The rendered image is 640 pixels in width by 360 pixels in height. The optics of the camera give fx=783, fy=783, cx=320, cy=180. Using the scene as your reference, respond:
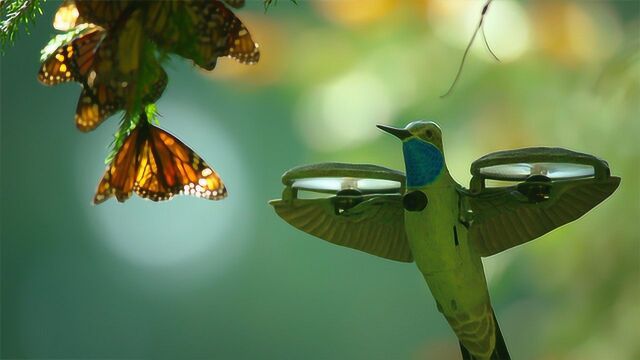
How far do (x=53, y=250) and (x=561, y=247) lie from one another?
1321 millimetres

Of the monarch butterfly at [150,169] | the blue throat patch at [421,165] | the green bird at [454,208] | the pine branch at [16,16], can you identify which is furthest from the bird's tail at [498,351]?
the pine branch at [16,16]

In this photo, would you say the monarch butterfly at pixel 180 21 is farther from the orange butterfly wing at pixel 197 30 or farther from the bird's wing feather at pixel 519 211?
the bird's wing feather at pixel 519 211

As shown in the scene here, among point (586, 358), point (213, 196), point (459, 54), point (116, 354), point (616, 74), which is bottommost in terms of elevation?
point (116, 354)

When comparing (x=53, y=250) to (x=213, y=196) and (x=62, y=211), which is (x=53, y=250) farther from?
(x=213, y=196)

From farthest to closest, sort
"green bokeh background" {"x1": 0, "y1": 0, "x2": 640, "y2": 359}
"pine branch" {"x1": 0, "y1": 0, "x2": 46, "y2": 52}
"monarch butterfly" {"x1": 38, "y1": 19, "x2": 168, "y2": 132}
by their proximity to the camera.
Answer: "green bokeh background" {"x1": 0, "y1": 0, "x2": 640, "y2": 359}, "pine branch" {"x1": 0, "y1": 0, "x2": 46, "y2": 52}, "monarch butterfly" {"x1": 38, "y1": 19, "x2": 168, "y2": 132}

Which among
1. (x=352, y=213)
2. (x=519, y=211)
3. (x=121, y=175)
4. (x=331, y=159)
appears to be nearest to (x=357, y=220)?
(x=352, y=213)

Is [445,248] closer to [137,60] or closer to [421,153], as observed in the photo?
[421,153]

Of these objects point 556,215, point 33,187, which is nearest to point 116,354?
point 33,187

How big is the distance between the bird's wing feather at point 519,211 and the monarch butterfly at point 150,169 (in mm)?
252

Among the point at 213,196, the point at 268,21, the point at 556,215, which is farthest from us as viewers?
the point at 268,21

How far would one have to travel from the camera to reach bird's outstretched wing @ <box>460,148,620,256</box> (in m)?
0.63

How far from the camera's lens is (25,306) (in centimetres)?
209

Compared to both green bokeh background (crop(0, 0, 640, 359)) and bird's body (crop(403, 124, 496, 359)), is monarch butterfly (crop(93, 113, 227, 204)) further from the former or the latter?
green bokeh background (crop(0, 0, 640, 359))

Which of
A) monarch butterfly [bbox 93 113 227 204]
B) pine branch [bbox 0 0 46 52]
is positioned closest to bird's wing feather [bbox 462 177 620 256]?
monarch butterfly [bbox 93 113 227 204]
